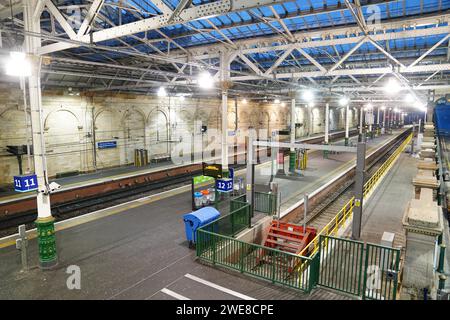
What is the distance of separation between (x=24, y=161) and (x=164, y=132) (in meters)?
11.2

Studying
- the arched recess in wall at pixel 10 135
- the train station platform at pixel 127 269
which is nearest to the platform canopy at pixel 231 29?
the arched recess in wall at pixel 10 135

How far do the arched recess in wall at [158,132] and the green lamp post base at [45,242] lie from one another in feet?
54.6

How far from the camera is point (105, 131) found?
21.0 m

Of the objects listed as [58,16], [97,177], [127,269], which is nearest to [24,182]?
[127,269]

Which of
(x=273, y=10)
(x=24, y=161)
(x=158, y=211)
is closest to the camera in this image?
(x=273, y=10)

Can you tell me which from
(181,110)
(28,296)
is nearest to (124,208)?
(28,296)

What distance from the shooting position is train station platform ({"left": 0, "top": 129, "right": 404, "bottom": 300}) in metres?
7.11

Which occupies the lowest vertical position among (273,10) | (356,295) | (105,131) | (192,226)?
(356,295)

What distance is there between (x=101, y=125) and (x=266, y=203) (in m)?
13.3

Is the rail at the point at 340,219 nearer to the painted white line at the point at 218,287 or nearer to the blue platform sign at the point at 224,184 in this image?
the painted white line at the point at 218,287

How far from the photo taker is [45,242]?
8117 mm

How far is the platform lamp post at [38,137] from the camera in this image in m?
7.55
